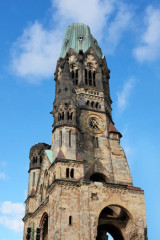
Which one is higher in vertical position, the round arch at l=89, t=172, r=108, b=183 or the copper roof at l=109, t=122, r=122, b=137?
the copper roof at l=109, t=122, r=122, b=137

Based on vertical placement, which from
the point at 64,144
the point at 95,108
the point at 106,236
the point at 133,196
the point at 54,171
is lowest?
the point at 106,236

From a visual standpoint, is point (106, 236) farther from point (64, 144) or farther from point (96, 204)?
point (64, 144)

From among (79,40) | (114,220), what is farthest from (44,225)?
(79,40)

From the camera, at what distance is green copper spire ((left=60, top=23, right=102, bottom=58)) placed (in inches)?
1989

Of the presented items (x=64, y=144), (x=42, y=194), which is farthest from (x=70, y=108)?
(x=42, y=194)

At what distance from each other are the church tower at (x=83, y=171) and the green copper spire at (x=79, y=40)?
24 cm

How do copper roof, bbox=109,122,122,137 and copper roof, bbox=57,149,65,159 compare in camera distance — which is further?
copper roof, bbox=109,122,122,137

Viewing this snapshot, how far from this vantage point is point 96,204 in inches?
1266

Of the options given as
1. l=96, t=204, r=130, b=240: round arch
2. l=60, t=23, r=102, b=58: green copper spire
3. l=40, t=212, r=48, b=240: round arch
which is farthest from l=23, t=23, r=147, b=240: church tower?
l=60, t=23, r=102, b=58: green copper spire

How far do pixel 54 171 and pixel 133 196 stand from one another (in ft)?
28.6

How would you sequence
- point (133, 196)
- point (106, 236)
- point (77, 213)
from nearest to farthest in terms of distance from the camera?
1. point (77, 213)
2. point (133, 196)
3. point (106, 236)

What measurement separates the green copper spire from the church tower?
9.5 inches

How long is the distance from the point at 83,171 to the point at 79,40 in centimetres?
2457

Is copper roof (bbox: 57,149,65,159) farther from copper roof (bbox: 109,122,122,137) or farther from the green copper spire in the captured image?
the green copper spire
